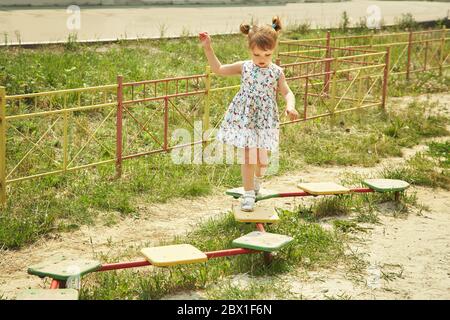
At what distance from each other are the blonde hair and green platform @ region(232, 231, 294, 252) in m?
1.40

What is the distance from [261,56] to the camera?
5.28 m

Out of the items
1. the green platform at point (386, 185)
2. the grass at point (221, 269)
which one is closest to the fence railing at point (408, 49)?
the green platform at point (386, 185)

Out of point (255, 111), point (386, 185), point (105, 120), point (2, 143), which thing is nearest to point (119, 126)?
point (105, 120)

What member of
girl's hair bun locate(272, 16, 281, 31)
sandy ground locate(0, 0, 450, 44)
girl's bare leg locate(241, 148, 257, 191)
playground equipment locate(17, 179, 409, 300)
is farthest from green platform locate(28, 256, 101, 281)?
sandy ground locate(0, 0, 450, 44)

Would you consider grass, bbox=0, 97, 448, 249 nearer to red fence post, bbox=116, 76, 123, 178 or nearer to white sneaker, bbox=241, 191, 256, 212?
red fence post, bbox=116, 76, 123, 178

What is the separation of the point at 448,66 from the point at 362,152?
24.7 feet

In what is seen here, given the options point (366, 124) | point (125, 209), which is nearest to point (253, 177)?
point (125, 209)

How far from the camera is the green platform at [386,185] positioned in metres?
6.22

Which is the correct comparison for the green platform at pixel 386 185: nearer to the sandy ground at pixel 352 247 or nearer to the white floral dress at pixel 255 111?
the sandy ground at pixel 352 247

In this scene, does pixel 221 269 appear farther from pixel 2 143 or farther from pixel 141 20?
pixel 141 20

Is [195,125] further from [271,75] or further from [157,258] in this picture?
[157,258]

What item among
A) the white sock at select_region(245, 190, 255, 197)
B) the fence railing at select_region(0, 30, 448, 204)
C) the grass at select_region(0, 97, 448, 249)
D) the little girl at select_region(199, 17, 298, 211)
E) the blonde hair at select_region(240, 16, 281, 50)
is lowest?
the grass at select_region(0, 97, 448, 249)

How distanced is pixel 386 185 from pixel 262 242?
2.00 metres

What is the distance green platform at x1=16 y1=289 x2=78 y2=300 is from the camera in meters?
3.86
